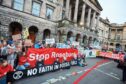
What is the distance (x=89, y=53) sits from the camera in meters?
22.4

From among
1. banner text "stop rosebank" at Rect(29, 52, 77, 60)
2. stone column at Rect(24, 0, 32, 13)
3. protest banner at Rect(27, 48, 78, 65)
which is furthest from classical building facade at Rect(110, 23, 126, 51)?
banner text "stop rosebank" at Rect(29, 52, 77, 60)

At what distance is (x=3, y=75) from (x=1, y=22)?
12875mm

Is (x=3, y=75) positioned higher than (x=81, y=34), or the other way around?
(x=81, y=34)

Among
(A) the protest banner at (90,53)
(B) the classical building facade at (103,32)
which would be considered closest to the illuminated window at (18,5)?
(A) the protest banner at (90,53)

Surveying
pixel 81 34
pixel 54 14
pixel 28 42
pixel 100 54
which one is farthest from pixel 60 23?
pixel 28 42

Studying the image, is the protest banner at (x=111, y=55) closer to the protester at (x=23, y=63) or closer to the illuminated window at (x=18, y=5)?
the illuminated window at (x=18, y=5)

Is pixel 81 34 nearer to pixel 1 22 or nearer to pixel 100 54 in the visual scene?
pixel 100 54

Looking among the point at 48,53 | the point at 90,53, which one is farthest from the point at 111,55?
the point at 48,53

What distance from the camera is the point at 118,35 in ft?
199

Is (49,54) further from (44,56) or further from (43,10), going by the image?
(43,10)

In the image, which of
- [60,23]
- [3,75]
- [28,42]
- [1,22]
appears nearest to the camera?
[3,75]

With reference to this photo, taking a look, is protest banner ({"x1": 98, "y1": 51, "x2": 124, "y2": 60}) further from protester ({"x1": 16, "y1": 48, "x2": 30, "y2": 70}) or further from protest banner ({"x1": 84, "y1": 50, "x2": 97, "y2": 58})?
protester ({"x1": 16, "y1": 48, "x2": 30, "y2": 70})

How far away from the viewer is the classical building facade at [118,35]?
58.3 meters

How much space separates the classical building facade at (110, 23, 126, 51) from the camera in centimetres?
5829
